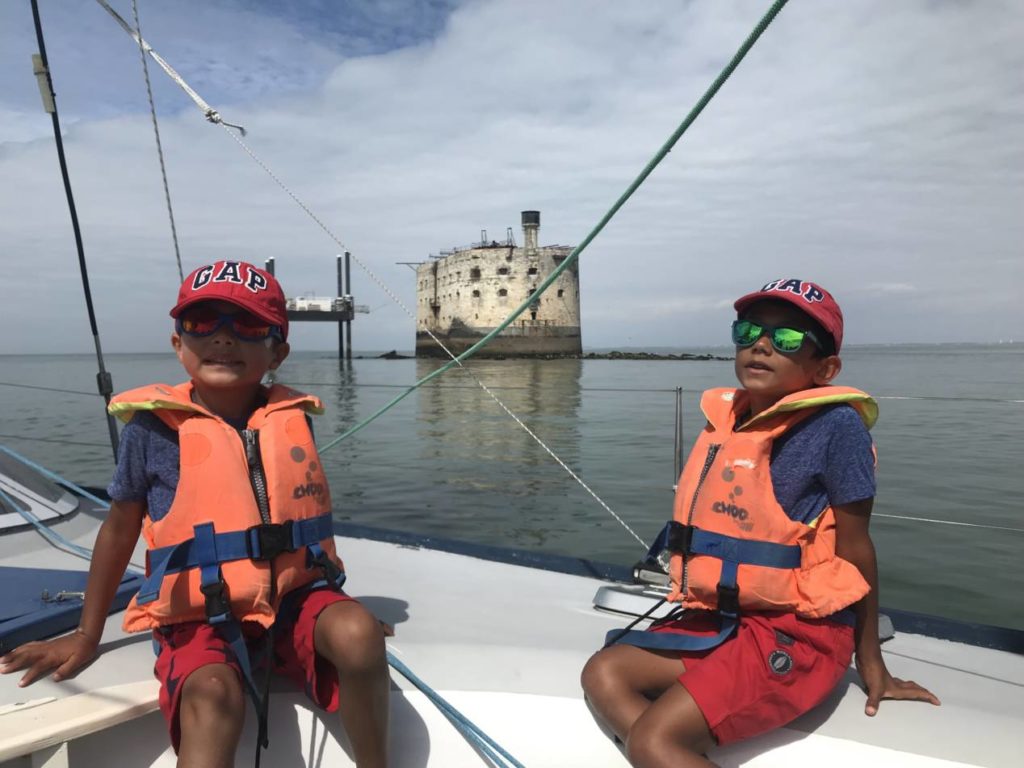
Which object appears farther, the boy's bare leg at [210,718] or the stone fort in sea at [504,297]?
the stone fort in sea at [504,297]

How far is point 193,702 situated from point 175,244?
6.46ft

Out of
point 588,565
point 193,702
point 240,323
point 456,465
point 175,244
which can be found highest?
point 175,244

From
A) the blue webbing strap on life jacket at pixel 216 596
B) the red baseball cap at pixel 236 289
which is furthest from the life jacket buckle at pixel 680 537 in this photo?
the red baseball cap at pixel 236 289

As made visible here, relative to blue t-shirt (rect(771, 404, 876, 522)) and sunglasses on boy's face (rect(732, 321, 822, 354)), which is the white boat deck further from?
sunglasses on boy's face (rect(732, 321, 822, 354))

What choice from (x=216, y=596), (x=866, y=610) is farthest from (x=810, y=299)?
(x=216, y=596)

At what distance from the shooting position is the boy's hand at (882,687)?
160cm

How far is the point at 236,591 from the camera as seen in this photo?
1.57 meters

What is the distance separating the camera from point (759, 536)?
1.63 m

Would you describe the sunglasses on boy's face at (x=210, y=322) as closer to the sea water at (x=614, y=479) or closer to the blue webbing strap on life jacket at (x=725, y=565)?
the blue webbing strap on life jacket at (x=725, y=565)

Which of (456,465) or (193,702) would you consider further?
(456,465)

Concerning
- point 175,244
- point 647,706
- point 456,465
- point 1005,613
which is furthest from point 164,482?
point 456,465

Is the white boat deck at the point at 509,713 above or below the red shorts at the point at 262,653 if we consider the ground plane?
below

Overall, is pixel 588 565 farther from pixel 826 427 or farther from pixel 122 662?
pixel 122 662

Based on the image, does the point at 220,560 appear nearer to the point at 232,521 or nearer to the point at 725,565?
the point at 232,521
